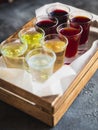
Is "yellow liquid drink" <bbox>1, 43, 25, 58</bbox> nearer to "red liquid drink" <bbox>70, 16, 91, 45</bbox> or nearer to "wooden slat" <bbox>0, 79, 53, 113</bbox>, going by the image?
"wooden slat" <bbox>0, 79, 53, 113</bbox>

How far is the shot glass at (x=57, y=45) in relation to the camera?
0.94 m

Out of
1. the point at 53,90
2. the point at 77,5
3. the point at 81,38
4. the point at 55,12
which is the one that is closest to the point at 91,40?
Answer: the point at 81,38

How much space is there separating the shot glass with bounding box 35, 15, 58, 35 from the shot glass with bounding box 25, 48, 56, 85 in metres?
0.13

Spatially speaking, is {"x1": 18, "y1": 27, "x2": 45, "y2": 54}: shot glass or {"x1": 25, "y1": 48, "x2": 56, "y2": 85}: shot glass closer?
{"x1": 25, "y1": 48, "x2": 56, "y2": 85}: shot glass

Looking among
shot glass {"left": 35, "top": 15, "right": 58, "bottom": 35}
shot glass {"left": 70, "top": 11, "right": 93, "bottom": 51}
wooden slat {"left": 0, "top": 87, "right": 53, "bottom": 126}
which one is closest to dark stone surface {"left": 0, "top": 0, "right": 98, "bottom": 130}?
wooden slat {"left": 0, "top": 87, "right": 53, "bottom": 126}

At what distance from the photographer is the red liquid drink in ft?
3.40

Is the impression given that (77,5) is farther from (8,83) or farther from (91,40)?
(8,83)

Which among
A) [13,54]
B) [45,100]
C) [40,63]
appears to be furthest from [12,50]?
[45,100]

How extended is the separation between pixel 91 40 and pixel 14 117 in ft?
1.37

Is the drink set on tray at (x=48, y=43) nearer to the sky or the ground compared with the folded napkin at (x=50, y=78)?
nearer to the sky

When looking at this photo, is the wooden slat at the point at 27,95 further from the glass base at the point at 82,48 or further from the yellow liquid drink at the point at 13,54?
the glass base at the point at 82,48

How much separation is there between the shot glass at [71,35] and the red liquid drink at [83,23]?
26 mm

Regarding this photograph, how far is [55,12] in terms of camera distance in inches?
44.3

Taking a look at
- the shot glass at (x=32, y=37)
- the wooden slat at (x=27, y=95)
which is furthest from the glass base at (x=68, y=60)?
the wooden slat at (x=27, y=95)
